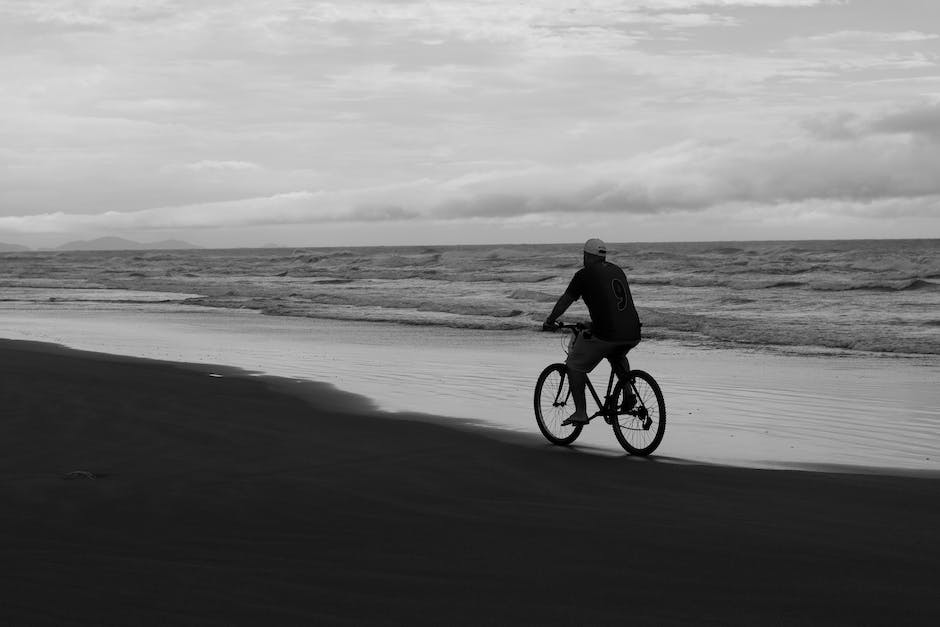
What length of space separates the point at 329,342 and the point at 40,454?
12483mm

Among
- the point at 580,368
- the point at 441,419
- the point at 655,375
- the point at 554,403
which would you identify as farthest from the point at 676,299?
the point at 580,368

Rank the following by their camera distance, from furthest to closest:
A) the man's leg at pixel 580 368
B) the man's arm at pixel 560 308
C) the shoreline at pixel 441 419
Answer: the man's leg at pixel 580 368 < the man's arm at pixel 560 308 < the shoreline at pixel 441 419

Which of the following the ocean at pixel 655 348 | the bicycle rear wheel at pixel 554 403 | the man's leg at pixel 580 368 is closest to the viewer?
the man's leg at pixel 580 368

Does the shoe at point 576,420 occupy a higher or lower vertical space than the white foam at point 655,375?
higher

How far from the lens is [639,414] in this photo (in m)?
9.11

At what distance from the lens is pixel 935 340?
20.4 metres

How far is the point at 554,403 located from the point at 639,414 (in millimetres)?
1067

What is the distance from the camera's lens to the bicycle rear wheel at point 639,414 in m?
8.97

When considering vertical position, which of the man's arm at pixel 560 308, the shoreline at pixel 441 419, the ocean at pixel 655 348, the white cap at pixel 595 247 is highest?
the white cap at pixel 595 247

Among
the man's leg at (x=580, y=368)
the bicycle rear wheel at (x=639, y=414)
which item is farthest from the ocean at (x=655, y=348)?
the man's leg at (x=580, y=368)

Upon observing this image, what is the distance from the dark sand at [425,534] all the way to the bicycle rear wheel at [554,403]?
238 millimetres

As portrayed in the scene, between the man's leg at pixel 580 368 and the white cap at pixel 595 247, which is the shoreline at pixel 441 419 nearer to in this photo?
the man's leg at pixel 580 368

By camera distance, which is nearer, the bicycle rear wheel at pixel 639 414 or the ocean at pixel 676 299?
the bicycle rear wheel at pixel 639 414

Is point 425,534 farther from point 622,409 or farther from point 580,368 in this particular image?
point 580,368
